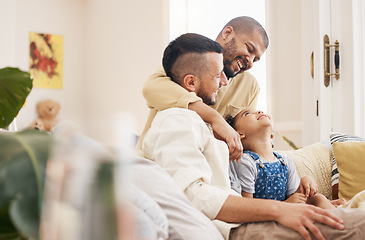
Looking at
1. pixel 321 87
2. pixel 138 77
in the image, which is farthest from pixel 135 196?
pixel 138 77

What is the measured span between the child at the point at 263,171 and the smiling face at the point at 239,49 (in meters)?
0.33

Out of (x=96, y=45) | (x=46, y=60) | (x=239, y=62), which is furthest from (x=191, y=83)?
(x=46, y=60)

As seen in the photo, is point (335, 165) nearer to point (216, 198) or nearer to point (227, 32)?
point (227, 32)

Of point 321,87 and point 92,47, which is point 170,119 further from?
point 92,47

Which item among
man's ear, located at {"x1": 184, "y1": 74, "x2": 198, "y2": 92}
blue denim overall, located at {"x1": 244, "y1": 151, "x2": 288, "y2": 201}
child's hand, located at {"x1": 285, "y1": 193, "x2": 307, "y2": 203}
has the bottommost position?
child's hand, located at {"x1": 285, "y1": 193, "x2": 307, "y2": 203}

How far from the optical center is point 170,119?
47.4 inches

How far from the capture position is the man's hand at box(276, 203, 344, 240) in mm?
882

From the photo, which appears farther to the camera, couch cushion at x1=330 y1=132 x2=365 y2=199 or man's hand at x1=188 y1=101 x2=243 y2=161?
couch cushion at x1=330 y1=132 x2=365 y2=199

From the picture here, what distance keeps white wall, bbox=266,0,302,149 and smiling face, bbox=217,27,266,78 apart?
1.43 m

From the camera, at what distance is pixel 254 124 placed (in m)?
1.72

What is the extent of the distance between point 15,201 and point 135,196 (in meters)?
0.35

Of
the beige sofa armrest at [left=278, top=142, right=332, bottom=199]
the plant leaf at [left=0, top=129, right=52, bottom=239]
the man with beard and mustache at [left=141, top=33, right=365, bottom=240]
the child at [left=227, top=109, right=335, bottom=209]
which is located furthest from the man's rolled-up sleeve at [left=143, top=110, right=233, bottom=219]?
the beige sofa armrest at [left=278, top=142, right=332, bottom=199]

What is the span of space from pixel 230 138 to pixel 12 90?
945 millimetres

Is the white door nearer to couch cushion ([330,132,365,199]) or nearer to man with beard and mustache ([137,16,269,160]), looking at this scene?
couch cushion ([330,132,365,199])
